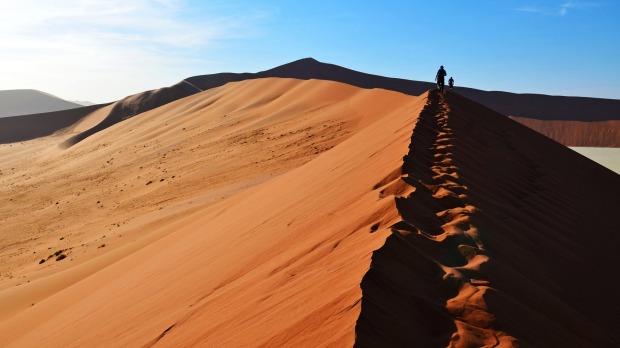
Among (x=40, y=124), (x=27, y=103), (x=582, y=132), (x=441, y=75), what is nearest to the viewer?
(x=441, y=75)

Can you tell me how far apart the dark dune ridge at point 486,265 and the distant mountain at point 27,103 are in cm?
15077

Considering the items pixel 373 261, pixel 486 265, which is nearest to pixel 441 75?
pixel 486 265

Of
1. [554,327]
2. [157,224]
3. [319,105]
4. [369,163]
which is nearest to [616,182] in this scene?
[369,163]

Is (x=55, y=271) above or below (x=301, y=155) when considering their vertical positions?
below

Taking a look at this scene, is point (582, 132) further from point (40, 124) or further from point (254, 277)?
point (40, 124)

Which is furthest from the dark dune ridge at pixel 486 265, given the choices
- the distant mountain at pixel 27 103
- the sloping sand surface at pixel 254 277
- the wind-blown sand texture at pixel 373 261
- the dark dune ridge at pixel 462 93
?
the distant mountain at pixel 27 103

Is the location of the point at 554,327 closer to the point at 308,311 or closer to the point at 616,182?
the point at 308,311

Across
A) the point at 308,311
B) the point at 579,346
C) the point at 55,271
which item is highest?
the point at 308,311

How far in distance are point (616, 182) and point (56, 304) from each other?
10365 millimetres

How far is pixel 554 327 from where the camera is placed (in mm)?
2992

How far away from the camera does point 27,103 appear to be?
496ft

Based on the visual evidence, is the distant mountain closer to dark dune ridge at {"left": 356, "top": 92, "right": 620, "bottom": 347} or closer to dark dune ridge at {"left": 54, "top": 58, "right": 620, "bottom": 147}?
dark dune ridge at {"left": 54, "top": 58, "right": 620, "bottom": 147}

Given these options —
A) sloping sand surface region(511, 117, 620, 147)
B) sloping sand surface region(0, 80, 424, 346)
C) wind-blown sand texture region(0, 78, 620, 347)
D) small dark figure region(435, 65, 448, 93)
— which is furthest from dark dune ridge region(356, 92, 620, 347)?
sloping sand surface region(511, 117, 620, 147)

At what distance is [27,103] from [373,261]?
166673 mm
